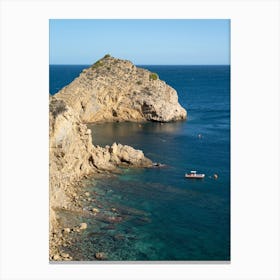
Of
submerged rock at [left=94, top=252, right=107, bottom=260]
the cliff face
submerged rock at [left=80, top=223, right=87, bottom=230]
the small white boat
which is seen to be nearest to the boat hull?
the small white boat

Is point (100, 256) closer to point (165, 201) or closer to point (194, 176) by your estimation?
point (165, 201)

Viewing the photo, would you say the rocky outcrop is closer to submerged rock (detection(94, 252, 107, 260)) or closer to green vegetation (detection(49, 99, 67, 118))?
green vegetation (detection(49, 99, 67, 118))

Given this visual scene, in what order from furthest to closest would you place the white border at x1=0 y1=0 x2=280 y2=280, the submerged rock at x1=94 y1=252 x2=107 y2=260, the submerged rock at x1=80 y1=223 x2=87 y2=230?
1. the submerged rock at x1=80 y1=223 x2=87 y2=230
2. the submerged rock at x1=94 y1=252 x2=107 y2=260
3. the white border at x1=0 y1=0 x2=280 y2=280

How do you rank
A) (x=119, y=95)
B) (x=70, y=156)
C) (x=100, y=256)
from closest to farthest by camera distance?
(x=100, y=256) < (x=70, y=156) < (x=119, y=95)

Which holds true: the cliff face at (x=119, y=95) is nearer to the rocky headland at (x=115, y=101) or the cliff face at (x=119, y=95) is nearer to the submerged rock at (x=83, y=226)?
the rocky headland at (x=115, y=101)

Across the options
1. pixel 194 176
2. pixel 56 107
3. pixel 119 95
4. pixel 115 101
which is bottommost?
pixel 194 176
